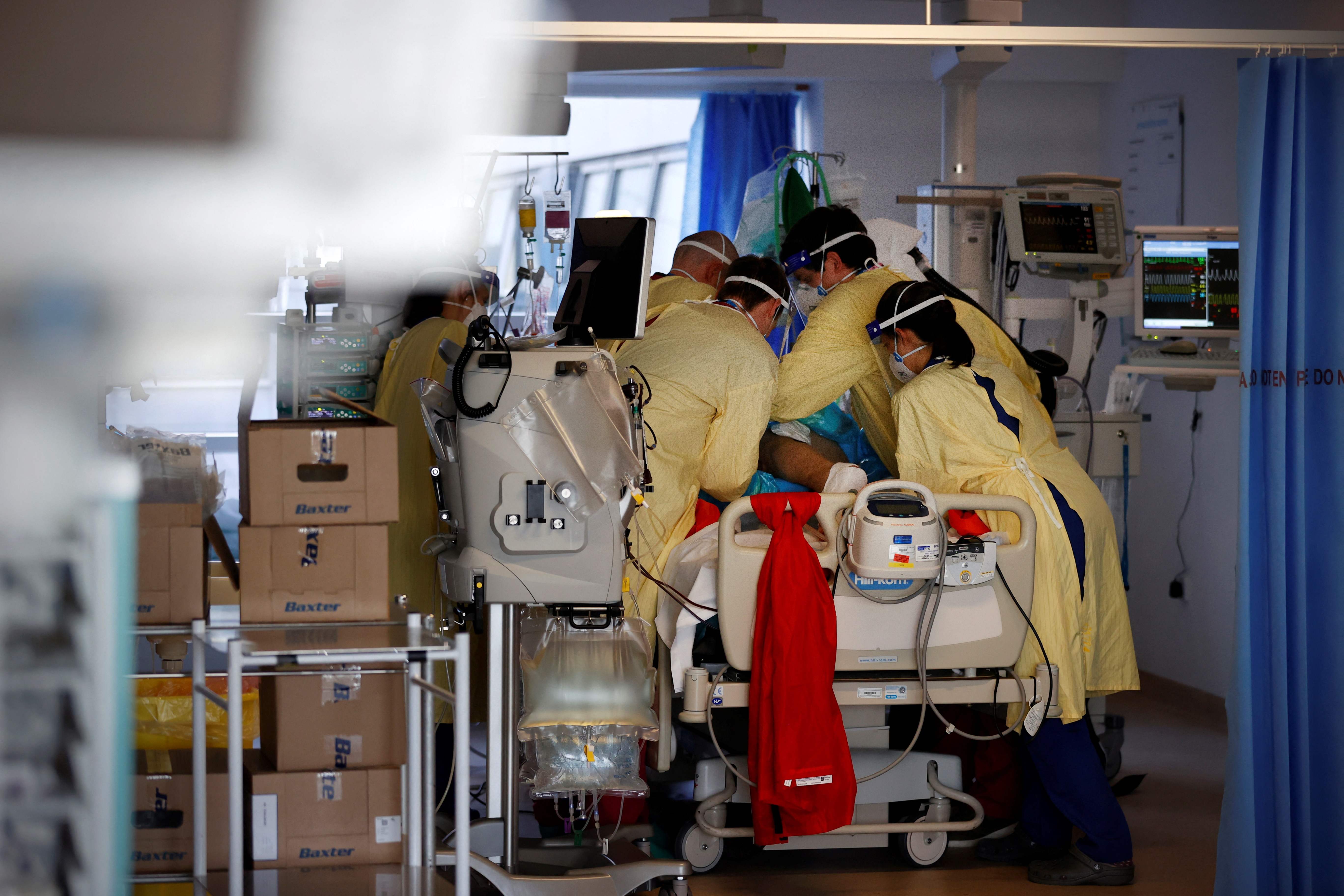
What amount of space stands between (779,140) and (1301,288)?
439 centimetres

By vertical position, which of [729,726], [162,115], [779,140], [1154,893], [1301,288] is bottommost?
[1154,893]

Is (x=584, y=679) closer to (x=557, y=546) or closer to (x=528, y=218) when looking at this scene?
(x=557, y=546)

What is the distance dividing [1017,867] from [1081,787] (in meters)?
0.41

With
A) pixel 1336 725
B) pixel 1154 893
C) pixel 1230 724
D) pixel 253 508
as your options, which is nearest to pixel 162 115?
pixel 253 508

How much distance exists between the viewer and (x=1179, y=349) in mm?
4754

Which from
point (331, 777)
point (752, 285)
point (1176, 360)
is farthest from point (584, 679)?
point (1176, 360)

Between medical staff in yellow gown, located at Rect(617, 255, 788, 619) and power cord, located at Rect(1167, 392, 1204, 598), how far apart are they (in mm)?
2815

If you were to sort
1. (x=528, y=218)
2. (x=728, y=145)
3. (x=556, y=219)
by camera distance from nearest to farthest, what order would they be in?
1. (x=528, y=218)
2. (x=556, y=219)
3. (x=728, y=145)

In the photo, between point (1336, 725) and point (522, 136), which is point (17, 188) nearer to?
point (522, 136)

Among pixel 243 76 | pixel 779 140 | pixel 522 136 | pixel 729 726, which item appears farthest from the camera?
pixel 779 140

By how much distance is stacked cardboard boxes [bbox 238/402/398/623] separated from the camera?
265 cm

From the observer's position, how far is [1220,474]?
5.46m

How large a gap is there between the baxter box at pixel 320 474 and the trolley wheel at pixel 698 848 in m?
1.42

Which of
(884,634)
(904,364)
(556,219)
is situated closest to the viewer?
(884,634)
